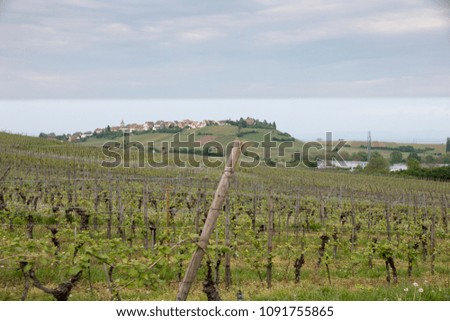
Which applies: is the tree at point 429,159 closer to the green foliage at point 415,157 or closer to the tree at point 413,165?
the green foliage at point 415,157

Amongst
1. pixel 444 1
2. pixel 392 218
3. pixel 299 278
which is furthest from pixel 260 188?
pixel 444 1

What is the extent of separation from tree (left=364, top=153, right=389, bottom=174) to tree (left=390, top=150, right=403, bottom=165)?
5.23 ft

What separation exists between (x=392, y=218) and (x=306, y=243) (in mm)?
5441

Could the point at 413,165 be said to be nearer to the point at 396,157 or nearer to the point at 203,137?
the point at 396,157

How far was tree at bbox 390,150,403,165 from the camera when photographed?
50.4 metres

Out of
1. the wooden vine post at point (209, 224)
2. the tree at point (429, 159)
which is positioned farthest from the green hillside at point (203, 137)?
the tree at point (429, 159)

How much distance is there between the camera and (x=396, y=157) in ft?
168

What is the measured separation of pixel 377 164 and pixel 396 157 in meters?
5.08

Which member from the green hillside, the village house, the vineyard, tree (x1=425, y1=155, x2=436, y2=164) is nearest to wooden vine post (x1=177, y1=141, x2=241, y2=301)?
the vineyard

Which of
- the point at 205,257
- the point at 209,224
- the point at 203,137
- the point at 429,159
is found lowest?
the point at 205,257

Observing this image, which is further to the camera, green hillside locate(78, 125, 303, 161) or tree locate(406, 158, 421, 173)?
tree locate(406, 158, 421, 173)

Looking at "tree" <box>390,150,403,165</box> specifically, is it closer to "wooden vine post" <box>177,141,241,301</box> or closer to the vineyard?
the vineyard

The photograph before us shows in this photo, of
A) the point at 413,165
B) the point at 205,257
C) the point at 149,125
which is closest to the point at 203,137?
the point at 149,125

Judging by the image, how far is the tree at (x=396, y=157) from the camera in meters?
50.4
